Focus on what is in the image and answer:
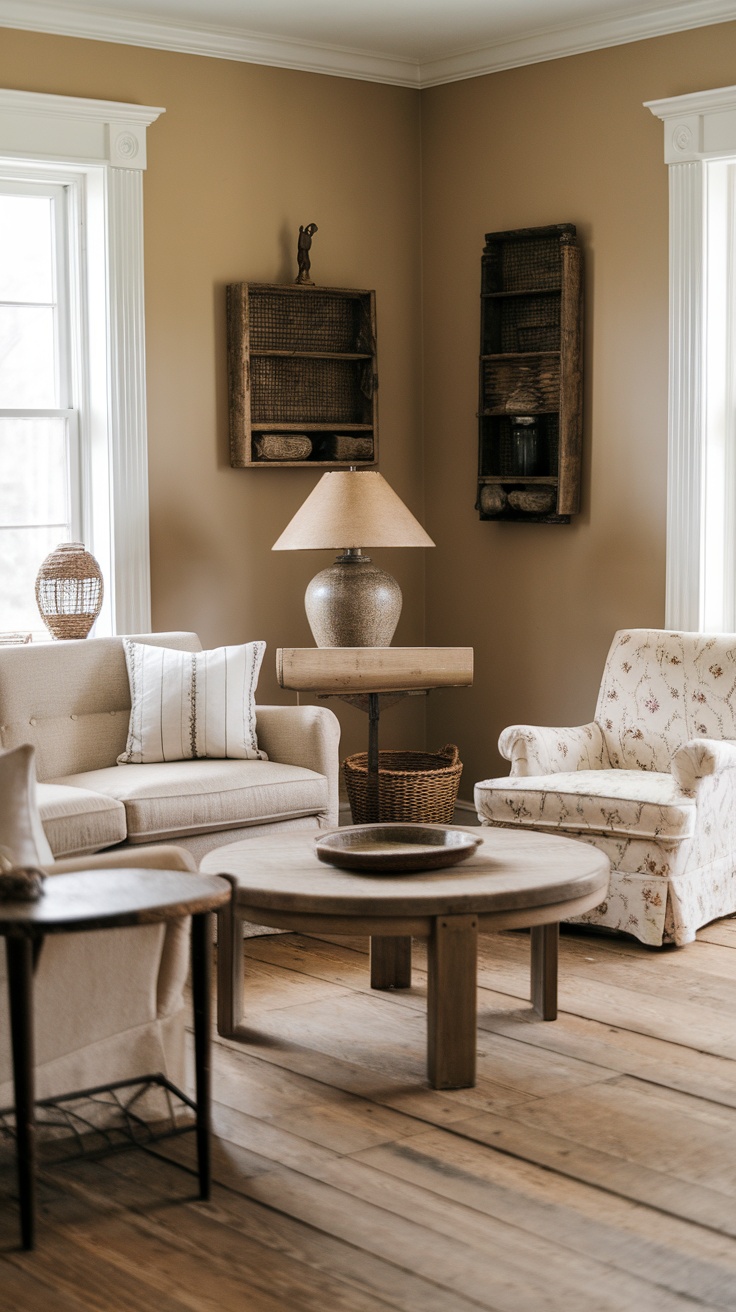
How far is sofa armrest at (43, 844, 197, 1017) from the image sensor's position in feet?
10.0

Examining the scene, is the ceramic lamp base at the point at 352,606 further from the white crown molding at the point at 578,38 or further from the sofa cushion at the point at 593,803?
the white crown molding at the point at 578,38

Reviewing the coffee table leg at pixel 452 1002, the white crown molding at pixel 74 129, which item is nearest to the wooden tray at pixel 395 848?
the coffee table leg at pixel 452 1002

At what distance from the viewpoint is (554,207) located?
5520mm

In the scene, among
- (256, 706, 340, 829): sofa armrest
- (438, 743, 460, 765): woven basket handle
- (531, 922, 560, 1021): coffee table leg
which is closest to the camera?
(531, 922, 560, 1021): coffee table leg

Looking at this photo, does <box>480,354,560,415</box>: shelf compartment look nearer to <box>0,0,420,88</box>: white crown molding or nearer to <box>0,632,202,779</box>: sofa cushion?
<box>0,0,420,88</box>: white crown molding

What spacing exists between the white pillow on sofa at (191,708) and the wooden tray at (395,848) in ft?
3.32

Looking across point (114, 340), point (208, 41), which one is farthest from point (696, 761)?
point (208, 41)

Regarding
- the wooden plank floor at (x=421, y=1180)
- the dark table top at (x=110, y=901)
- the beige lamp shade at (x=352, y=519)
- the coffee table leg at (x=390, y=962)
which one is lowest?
the wooden plank floor at (x=421, y=1180)

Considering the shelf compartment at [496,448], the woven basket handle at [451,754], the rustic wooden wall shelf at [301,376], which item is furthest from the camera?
the shelf compartment at [496,448]

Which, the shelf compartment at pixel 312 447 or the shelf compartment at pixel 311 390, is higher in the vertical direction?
the shelf compartment at pixel 311 390

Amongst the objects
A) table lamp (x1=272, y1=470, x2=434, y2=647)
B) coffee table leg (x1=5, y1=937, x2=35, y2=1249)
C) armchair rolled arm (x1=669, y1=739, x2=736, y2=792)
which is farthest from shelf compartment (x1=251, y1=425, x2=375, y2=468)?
coffee table leg (x1=5, y1=937, x2=35, y2=1249)

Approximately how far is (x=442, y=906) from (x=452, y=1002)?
0.23m

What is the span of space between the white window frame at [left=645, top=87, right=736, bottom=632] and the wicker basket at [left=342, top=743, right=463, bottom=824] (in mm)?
945

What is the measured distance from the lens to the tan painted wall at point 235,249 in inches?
209
